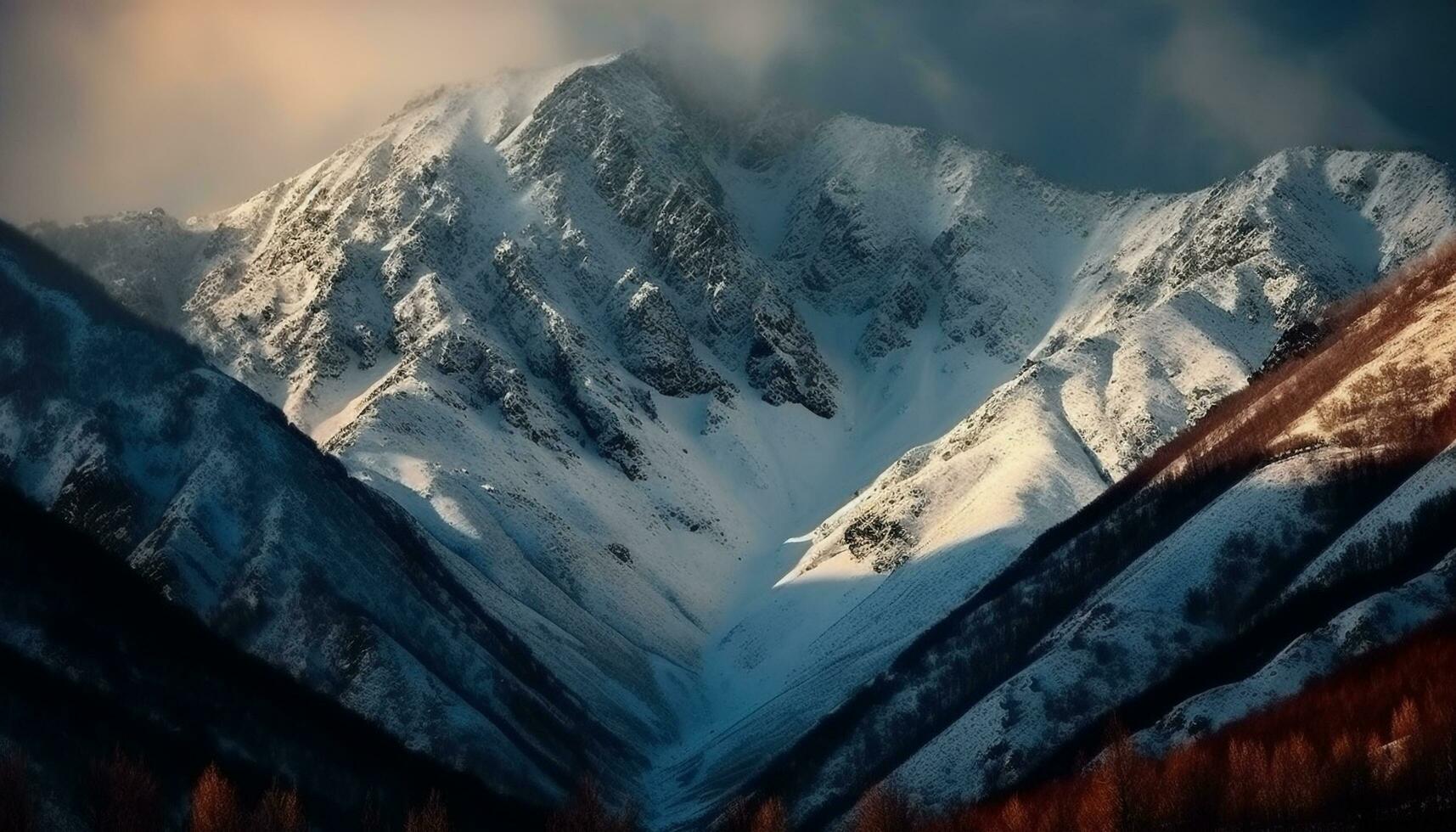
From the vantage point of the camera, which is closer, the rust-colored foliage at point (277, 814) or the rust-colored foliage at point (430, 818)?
the rust-colored foliage at point (277, 814)

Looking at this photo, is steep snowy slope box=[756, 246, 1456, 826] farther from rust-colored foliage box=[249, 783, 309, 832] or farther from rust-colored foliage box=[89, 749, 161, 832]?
rust-colored foliage box=[89, 749, 161, 832]

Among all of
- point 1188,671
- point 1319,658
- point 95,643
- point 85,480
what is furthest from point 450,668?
point 1319,658

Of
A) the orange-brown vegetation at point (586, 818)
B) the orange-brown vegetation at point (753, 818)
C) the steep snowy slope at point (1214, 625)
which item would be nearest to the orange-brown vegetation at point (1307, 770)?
the orange-brown vegetation at point (753, 818)

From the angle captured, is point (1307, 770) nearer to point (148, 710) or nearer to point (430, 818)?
point (430, 818)

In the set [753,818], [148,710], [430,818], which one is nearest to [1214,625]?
[753,818]

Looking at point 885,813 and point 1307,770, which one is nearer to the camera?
point 1307,770

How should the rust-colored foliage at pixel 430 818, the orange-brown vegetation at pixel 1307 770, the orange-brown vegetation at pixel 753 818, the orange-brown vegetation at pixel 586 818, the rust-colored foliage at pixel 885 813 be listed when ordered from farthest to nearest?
the orange-brown vegetation at pixel 586 818, the orange-brown vegetation at pixel 753 818, the rust-colored foliage at pixel 885 813, the rust-colored foliage at pixel 430 818, the orange-brown vegetation at pixel 1307 770

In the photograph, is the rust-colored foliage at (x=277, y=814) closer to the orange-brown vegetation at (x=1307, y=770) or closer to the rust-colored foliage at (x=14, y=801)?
the rust-colored foliage at (x=14, y=801)
